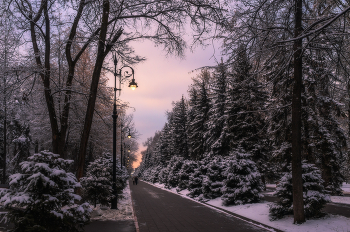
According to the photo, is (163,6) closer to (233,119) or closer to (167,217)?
(167,217)

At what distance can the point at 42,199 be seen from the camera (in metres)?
4.96

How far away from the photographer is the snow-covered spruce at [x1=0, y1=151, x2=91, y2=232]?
4789 millimetres

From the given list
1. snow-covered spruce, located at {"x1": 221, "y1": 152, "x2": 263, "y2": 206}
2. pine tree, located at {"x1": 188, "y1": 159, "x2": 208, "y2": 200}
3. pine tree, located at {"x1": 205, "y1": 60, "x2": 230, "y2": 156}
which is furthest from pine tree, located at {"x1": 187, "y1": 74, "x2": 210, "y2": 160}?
snow-covered spruce, located at {"x1": 221, "y1": 152, "x2": 263, "y2": 206}

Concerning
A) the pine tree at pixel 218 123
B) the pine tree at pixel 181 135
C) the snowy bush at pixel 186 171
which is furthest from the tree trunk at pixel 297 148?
the pine tree at pixel 181 135

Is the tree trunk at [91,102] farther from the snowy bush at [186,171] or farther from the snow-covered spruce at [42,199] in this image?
the snowy bush at [186,171]

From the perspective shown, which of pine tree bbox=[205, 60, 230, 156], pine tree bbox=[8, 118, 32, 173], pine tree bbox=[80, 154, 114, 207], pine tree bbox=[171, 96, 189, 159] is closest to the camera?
pine tree bbox=[80, 154, 114, 207]

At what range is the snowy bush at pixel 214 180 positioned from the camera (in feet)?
60.5

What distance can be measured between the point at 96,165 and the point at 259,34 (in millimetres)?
10460

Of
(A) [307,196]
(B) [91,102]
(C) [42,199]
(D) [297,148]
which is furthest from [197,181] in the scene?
(C) [42,199]

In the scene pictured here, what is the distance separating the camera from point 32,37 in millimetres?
10586

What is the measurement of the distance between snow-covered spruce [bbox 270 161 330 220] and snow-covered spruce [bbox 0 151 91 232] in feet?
26.6

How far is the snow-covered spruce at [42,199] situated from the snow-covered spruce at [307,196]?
8.10 metres

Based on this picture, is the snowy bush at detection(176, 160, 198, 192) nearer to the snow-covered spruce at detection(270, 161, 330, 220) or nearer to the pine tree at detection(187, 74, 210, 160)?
the pine tree at detection(187, 74, 210, 160)

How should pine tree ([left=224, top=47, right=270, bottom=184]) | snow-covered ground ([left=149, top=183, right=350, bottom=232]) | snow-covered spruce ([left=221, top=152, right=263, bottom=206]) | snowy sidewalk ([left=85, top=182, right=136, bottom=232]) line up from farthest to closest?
pine tree ([left=224, top=47, right=270, bottom=184])
snow-covered spruce ([left=221, top=152, right=263, bottom=206])
snowy sidewalk ([left=85, top=182, right=136, bottom=232])
snow-covered ground ([left=149, top=183, right=350, bottom=232])
